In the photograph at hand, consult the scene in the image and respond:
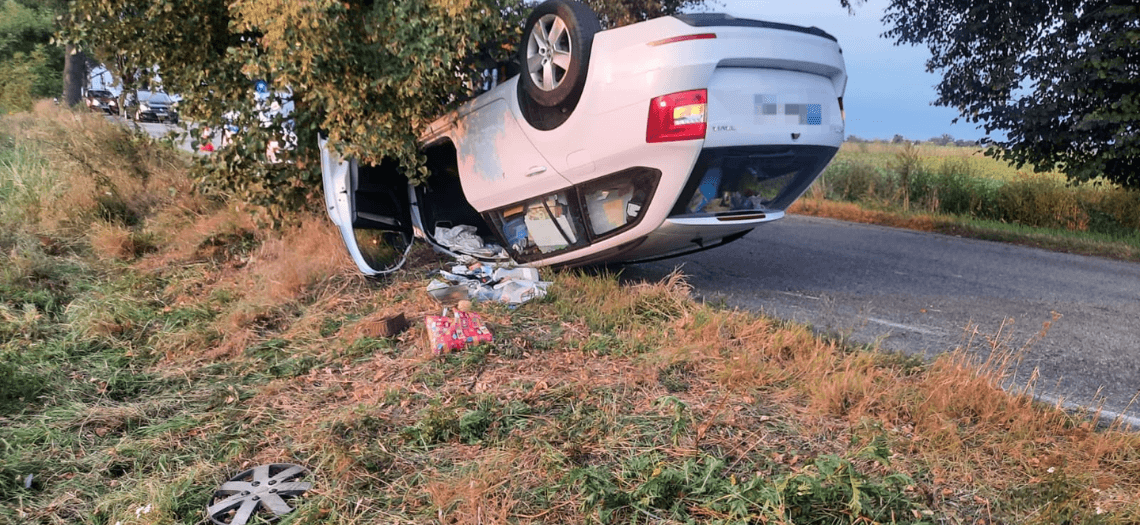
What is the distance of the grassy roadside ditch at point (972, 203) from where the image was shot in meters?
10.2

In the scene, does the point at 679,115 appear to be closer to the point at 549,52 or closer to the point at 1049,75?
the point at 549,52

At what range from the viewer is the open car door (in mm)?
6160

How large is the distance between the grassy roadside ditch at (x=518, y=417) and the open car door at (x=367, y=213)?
0.82 feet

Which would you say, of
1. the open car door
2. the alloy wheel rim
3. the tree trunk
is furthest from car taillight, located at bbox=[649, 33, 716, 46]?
the tree trunk

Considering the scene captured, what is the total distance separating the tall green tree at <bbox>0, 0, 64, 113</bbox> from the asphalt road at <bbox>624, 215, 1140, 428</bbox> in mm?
22994

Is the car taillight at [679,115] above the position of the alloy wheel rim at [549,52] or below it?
below

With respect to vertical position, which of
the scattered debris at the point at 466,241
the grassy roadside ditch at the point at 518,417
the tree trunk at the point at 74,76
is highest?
the tree trunk at the point at 74,76

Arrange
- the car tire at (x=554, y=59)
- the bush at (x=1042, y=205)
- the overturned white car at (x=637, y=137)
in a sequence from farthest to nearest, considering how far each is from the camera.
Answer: the bush at (x=1042, y=205) → the car tire at (x=554, y=59) → the overturned white car at (x=637, y=137)

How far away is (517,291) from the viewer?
5609 mm

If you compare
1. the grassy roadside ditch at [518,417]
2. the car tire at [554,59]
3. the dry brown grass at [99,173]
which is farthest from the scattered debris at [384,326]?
the dry brown grass at [99,173]

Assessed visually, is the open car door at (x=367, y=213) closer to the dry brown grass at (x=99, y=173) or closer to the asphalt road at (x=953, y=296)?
the asphalt road at (x=953, y=296)

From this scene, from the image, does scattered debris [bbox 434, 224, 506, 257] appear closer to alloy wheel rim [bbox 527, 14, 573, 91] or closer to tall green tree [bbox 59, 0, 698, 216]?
tall green tree [bbox 59, 0, 698, 216]

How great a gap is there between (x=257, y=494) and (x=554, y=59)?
3403 mm

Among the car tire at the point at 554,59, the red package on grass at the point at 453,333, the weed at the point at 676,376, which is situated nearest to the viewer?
the weed at the point at 676,376
